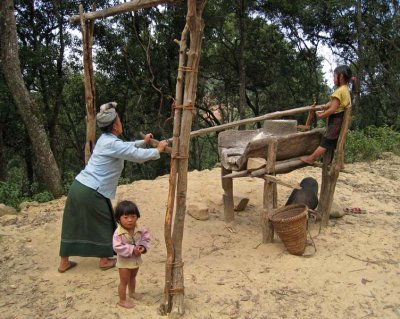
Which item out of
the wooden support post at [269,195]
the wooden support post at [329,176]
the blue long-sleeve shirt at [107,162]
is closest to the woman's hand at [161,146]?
the blue long-sleeve shirt at [107,162]

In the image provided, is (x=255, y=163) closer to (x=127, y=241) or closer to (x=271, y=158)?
(x=271, y=158)

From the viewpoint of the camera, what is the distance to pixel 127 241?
3104 millimetres

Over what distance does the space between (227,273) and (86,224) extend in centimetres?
138

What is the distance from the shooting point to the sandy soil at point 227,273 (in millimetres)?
3293

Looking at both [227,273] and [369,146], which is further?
[369,146]

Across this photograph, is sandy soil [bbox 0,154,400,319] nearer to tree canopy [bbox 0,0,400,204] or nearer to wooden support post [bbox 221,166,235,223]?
wooden support post [bbox 221,166,235,223]

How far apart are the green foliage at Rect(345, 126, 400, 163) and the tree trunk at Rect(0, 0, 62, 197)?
6.04 m

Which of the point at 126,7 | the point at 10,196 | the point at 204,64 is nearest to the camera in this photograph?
the point at 126,7

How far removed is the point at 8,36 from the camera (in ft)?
23.4

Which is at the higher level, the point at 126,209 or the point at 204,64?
the point at 204,64

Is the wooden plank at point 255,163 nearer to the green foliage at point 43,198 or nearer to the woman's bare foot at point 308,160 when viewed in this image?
the woman's bare foot at point 308,160

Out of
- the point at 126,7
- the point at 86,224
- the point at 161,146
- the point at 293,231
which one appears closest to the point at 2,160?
the point at 86,224

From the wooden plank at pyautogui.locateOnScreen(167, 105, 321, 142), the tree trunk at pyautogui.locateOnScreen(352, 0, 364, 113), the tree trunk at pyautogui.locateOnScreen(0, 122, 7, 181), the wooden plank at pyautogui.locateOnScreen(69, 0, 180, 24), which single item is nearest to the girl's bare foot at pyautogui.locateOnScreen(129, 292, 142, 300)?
the wooden plank at pyautogui.locateOnScreen(167, 105, 321, 142)

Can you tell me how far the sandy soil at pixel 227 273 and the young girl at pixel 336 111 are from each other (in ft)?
3.19
